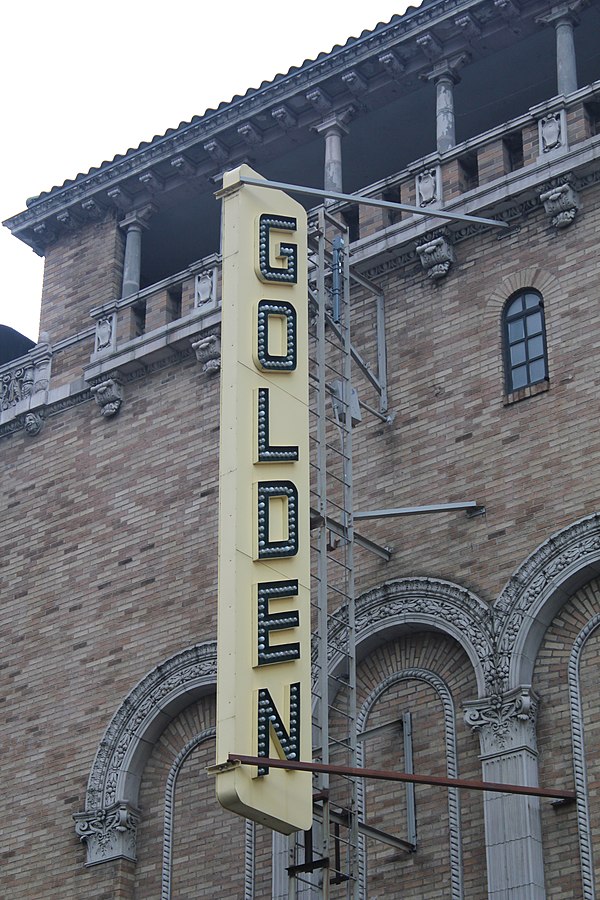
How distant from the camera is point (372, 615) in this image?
931 inches

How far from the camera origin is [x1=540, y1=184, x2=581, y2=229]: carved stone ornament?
2445 centimetres

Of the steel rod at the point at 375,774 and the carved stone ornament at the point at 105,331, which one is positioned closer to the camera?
the steel rod at the point at 375,774

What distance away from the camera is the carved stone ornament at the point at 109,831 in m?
24.8

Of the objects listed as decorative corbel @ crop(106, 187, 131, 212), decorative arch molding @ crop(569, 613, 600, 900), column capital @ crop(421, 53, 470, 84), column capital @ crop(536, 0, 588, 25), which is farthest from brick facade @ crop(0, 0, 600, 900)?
decorative corbel @ crop(106, 187, 131, 212)

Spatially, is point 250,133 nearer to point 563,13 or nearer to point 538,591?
point 563,13

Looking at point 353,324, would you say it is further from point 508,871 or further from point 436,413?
point 508,871

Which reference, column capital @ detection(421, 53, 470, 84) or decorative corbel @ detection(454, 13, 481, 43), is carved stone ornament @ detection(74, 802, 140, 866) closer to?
column capital @ detection(421, 53, 470, 84)

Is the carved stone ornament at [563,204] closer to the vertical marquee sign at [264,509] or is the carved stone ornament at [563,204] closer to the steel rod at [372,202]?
the steel rod at [372,202]

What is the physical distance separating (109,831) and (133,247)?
934cm

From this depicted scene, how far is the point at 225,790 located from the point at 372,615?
470 cm

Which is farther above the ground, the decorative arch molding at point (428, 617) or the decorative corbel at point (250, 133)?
the decorative corbel at point (250, 133)

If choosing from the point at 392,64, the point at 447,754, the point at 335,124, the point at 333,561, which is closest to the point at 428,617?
the point at 333,561

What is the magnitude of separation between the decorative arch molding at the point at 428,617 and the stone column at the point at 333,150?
6893 mm

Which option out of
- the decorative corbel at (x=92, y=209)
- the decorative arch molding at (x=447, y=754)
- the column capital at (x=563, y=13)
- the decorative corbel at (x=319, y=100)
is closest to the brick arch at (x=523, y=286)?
the column capital at (x=563, y=13)
